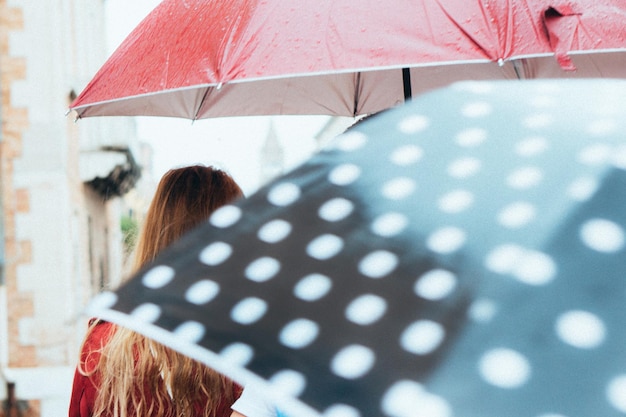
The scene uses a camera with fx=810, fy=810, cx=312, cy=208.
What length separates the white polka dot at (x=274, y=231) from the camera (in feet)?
2.85

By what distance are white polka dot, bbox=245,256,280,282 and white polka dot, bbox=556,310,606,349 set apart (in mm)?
290

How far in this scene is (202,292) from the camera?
0.85 m

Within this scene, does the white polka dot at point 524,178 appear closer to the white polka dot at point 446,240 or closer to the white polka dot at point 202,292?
the white polka dot at point 446,240

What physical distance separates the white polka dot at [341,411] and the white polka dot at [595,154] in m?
0.35

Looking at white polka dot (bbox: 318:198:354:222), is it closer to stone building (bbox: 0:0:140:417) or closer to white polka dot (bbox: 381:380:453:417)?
white polka dot (bbox: 381:380:453:417)

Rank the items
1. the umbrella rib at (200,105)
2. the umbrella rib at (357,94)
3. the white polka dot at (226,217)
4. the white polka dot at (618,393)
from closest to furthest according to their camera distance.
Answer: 1. the white polka dot at (618,393)
2. the white polka dot at (226,217)
3. the umbrella rib at (200,105)
4. the umbrella rib at (357,94)

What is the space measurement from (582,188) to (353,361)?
291 mm

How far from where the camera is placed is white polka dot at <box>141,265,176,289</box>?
2.79ft

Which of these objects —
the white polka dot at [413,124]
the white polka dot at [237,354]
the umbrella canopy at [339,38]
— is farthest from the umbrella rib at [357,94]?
the white polka dot at [237,354]

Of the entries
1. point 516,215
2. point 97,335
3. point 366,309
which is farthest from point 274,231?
point 97,335

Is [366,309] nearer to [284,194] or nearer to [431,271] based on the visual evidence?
[431,271]

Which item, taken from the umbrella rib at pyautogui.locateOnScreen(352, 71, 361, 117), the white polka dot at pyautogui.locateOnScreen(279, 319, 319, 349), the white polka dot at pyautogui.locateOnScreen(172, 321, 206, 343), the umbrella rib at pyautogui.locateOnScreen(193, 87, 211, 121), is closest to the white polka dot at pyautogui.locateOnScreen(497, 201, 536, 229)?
the white polka dot at pyautogui.locateOnScreen(279, 319, 319, 349)

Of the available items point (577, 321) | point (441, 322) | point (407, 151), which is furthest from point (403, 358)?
point (407, 151)

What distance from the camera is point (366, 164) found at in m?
0.91
